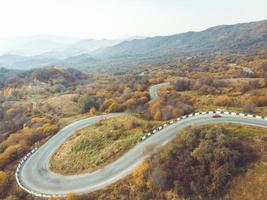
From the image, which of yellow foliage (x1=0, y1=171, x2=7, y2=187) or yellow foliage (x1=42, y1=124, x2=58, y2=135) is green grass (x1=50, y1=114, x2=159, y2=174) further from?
yellow foliage (x1=42, y1=124, x2=58, y2=135)

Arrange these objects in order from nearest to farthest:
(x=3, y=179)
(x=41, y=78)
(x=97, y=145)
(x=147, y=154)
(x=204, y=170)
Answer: (x=204, y=170)
(x=147, y=154)
(x=3, y=179)
(x=97, y=145)
(x=41, y=78)

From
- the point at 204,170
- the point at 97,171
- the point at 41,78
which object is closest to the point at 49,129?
the point at 97,171

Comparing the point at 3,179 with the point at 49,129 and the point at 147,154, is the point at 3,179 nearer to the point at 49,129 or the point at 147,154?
the point at 49,129

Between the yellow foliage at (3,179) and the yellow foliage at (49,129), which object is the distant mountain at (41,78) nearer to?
the yellow foliage at (49,129)

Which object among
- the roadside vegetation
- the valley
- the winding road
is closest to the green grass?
the valley

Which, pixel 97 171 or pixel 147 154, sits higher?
pixel 147 154

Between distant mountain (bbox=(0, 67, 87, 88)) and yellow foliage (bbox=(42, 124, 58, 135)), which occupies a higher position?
yellow foliage (bbox=(42, 124, 58, 135))

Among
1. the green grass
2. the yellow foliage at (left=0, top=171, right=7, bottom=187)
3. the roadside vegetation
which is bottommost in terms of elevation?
the yellow foliage at (left=0, top=171, right=7, bottom=187)
